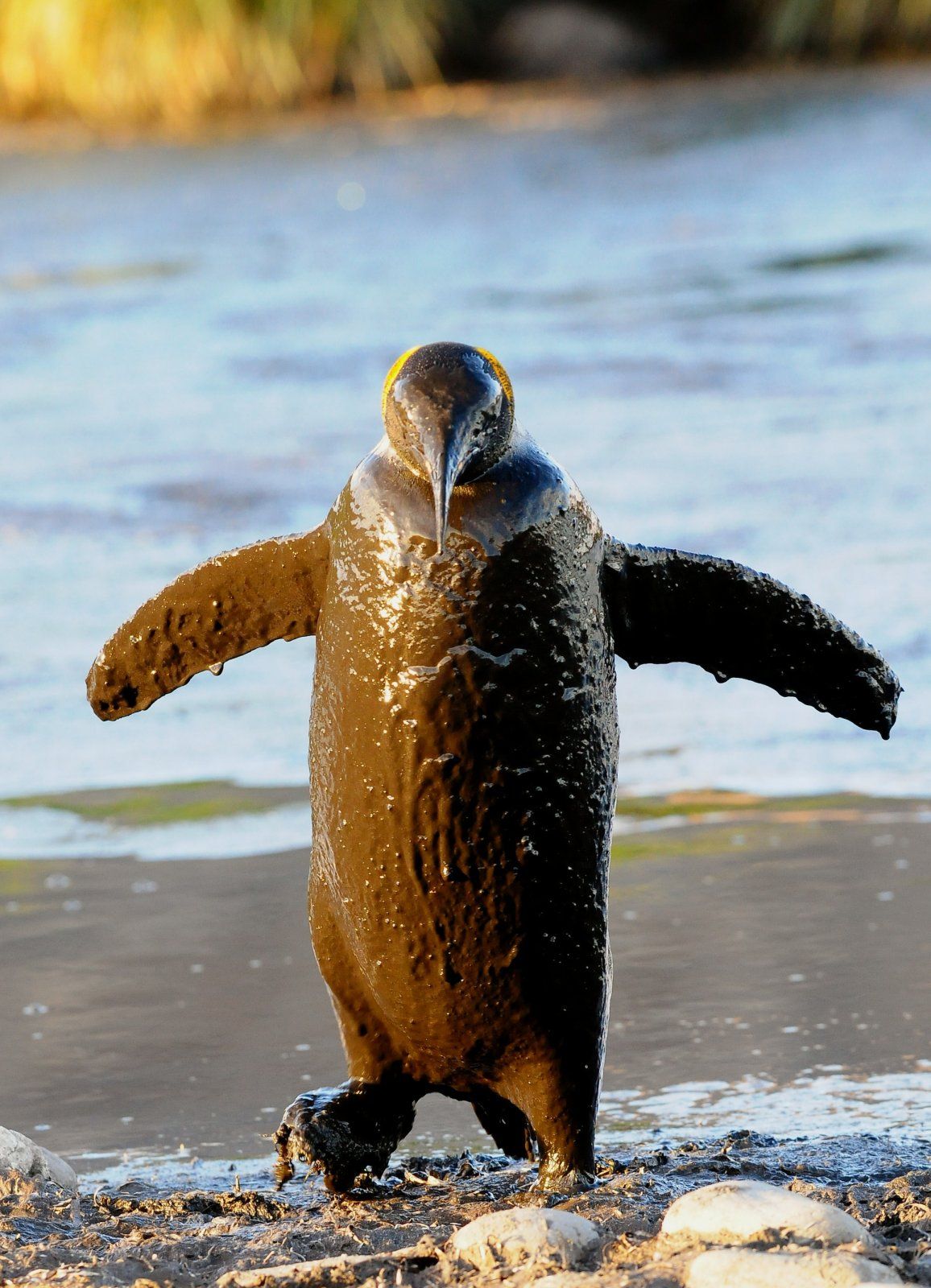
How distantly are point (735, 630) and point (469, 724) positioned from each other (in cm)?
49

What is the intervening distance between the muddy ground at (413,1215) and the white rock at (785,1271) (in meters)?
0.06

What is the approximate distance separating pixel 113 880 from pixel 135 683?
1.15m

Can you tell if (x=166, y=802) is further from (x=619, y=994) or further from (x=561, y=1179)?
(x=561, y=1179)

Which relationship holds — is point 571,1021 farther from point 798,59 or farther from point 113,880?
point 798,59

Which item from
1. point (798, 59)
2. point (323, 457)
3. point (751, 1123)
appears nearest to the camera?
point (751, 1123)

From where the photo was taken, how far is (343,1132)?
3.10 meters

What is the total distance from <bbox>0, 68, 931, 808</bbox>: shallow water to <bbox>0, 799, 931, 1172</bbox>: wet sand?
54 cm

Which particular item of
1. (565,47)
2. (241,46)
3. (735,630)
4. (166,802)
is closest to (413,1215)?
(735,630)

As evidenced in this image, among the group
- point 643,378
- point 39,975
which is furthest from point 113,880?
point 643,378

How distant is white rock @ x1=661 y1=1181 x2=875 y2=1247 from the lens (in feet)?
8.54

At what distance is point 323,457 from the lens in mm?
8930

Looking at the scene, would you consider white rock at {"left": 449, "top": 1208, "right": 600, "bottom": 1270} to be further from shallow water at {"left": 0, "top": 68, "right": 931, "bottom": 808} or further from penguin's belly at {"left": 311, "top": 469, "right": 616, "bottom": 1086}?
shallow water at {"left": 0, "top": 68, "right": 931, "bottom": 808}

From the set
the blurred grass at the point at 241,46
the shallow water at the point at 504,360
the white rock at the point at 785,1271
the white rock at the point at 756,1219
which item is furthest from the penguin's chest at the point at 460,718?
the blurred grass at the point at 241,46

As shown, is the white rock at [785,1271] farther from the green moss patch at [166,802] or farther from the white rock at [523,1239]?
the green moss patch at [166,802]
